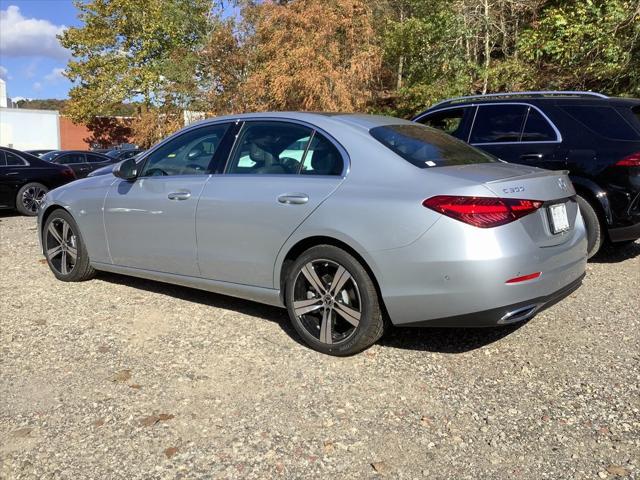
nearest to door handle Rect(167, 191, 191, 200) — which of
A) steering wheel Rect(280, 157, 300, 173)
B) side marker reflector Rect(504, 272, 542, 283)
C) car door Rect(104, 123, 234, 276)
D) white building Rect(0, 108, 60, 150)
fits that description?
car door Rect(104, 123, 234, 276)

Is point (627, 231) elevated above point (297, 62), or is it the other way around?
point (297, 62)

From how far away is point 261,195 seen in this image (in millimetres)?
4172

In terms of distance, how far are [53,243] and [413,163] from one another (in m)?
→ 4.07

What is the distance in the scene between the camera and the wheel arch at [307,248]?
3.71 meters

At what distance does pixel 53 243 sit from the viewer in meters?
6.05

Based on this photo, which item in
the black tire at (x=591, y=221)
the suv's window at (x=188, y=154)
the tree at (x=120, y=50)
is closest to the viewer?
the suv's window at (x=188, y=154)

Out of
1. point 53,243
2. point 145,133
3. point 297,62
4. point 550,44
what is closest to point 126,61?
point 145,133

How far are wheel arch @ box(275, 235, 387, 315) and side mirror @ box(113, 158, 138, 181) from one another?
180 cm

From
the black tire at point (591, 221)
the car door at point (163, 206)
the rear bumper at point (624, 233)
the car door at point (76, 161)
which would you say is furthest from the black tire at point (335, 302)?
the car door at point (76, 161)

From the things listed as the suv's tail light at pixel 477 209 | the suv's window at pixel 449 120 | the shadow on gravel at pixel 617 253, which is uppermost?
the suv's window at pixel 449 120

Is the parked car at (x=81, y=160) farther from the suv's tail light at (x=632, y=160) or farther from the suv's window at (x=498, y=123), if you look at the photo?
the suv's tail light at (x=632, y=160)

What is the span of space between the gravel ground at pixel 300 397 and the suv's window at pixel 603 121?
69.9 inches

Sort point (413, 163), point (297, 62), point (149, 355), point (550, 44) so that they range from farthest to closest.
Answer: point (297, 62) < point (550, 44) < point (149, 355) < point (413, 163)

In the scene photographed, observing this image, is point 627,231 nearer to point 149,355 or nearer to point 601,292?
point 601,292
